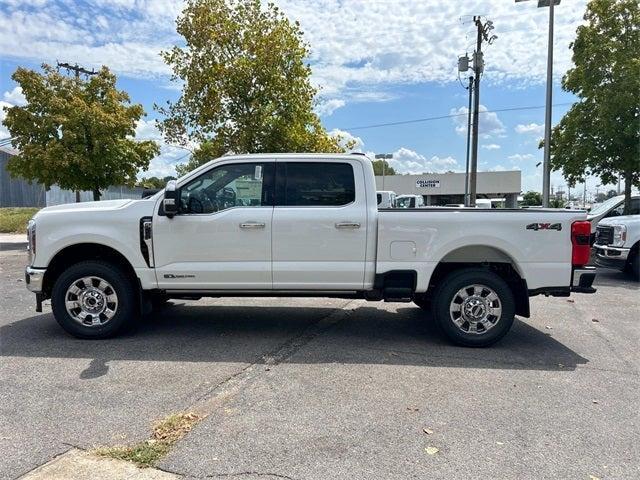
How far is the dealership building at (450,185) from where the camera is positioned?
54.5 metres

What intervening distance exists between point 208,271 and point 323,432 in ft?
8.45

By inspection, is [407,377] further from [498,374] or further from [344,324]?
[344,324]

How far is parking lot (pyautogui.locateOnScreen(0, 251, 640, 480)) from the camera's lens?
3.30 m

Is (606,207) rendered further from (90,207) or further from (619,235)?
(90,207)

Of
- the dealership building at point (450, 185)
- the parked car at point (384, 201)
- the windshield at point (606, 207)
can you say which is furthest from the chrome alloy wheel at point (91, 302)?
the dealership building at point (450, 185)

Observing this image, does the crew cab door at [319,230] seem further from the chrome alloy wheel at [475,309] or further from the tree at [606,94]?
the tree at [606,94]

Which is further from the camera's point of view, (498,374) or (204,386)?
(498,374)

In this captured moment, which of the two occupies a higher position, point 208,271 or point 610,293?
point 208,271

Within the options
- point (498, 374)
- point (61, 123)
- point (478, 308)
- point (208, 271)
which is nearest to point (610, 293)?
point (478, 308)

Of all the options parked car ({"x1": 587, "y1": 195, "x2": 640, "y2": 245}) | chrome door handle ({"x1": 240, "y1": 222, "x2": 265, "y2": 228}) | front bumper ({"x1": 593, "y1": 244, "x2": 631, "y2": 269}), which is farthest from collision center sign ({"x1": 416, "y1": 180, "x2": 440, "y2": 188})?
chrome door handle ({"x1": 240, "y1": 222, "x2": 265, "y2": 228})

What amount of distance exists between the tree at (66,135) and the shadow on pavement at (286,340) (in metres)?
11.4

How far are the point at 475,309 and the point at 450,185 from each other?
5171 cm

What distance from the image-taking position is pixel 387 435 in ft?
11.9

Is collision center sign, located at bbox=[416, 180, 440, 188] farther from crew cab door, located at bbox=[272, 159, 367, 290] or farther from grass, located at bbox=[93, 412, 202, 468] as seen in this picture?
grass, located at bbox=[93, 412, 202, 468]
